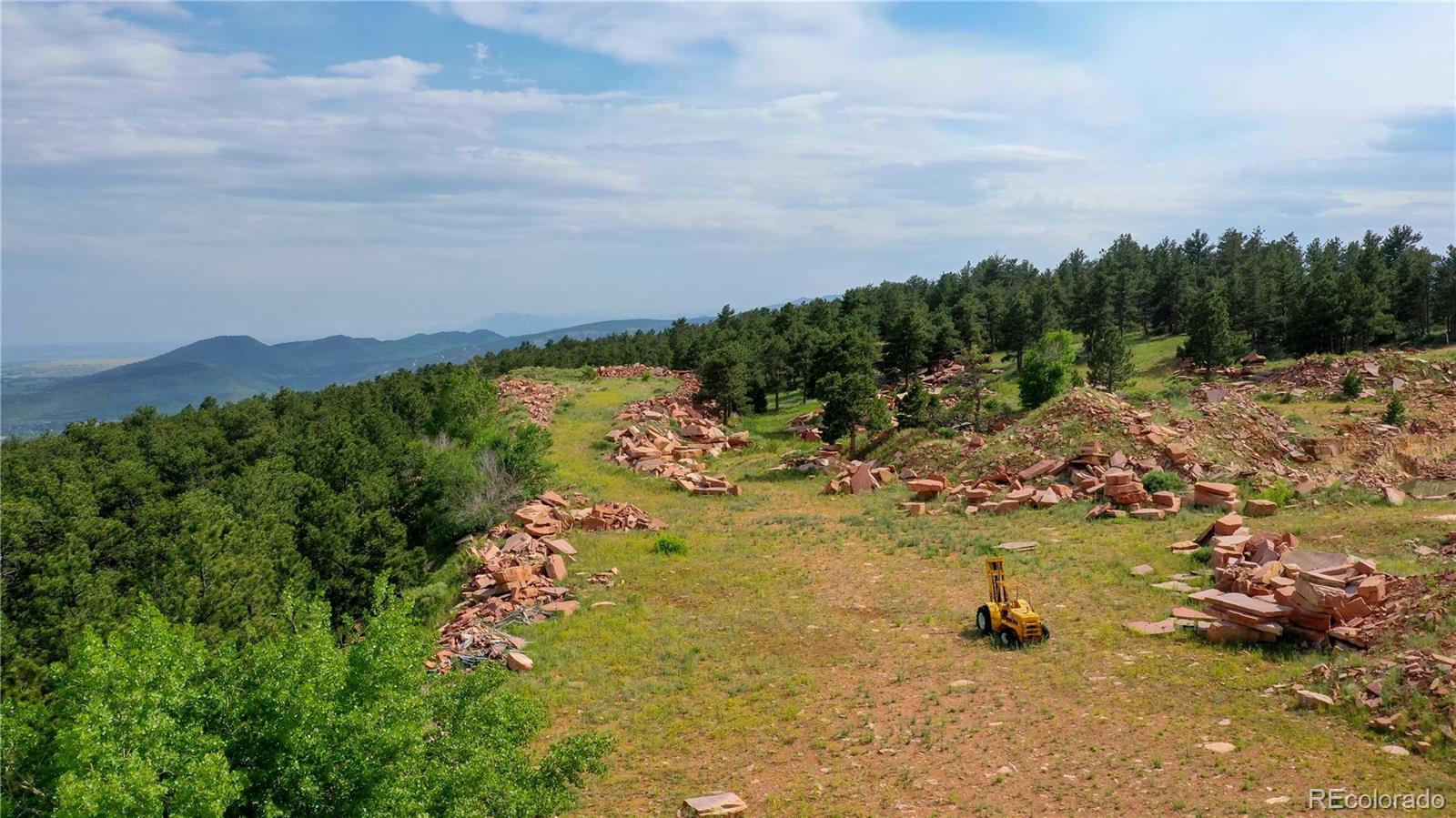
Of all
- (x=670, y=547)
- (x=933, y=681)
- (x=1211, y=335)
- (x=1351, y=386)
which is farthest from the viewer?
(x=1211, y=335)

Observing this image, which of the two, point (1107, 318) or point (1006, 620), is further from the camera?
point (1107, 318)

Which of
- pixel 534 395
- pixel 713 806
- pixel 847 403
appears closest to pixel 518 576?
pixel 713 806

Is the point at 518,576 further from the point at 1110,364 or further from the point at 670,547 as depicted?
the point at 1110,364

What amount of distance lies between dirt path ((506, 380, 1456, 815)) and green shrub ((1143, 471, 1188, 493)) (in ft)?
15.1

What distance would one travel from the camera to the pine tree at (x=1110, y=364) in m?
58.9

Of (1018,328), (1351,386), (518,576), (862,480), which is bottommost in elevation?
(518,576)

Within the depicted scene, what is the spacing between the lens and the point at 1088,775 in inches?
516

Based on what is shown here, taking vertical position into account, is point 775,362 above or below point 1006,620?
above

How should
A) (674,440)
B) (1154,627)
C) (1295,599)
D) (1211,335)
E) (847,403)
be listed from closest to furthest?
(1295,599)
(1154,627)
(847,403)
(674,440)
(1211,335)

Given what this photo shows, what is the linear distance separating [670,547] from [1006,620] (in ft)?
46.3

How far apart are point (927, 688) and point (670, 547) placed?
47.2 feet

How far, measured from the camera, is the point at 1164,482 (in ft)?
105

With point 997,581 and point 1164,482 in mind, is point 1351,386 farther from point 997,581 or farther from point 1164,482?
point 997,581

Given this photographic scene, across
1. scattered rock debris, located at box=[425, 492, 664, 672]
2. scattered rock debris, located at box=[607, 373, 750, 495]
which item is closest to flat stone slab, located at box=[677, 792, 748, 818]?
scattered rock debris, located at box=[425, 492, 664, 672]
